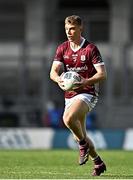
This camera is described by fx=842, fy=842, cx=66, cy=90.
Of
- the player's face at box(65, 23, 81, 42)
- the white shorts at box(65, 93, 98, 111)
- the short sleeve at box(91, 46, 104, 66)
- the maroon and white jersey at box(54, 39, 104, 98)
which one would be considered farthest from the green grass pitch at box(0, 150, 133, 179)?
the player's face at box(65, 23, 81, 42)

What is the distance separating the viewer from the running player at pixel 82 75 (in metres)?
12.0

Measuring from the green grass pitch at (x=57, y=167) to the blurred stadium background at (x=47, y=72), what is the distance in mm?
6050

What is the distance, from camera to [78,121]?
39.4ft

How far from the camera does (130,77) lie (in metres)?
28.7

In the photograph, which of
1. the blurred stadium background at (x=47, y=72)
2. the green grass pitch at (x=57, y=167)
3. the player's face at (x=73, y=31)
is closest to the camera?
the green grass pitch at (x=57, y=167)

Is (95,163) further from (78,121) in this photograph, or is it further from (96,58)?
(96,58)

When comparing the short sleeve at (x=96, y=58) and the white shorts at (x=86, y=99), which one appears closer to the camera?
the short sleeve at (x=96, y=58)

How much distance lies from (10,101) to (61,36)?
4974 millimetres

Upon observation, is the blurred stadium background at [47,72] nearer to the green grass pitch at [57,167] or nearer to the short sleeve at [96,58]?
the green grass pitch at [57,167]

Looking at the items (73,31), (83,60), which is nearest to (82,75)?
(83,60)

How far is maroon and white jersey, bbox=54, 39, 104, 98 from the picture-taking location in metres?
12.1

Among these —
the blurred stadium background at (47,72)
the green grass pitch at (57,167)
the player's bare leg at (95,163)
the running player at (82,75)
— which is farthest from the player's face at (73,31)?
the blurred stadium background at (47,72)

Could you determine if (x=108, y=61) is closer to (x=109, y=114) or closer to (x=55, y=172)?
(x=109, y=114)

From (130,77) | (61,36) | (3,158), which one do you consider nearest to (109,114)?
(130,77)
